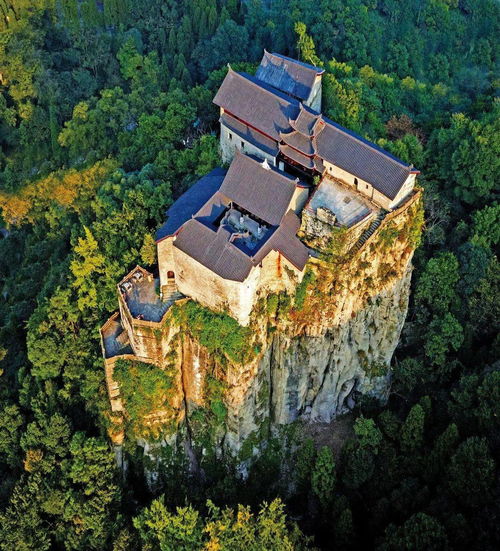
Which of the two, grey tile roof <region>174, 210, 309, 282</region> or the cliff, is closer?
grey tile roof <region>174, 210, 309, 282</region>

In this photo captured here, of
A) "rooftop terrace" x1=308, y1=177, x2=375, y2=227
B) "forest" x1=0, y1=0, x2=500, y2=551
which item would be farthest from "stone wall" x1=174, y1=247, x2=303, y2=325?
"rooftop terrace" x1=308, y1=177, x2=375, y2=227

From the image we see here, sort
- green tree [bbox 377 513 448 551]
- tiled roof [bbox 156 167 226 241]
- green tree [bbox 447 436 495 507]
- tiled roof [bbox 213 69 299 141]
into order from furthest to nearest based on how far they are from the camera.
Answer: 1. tiled roof [bbox 213 69 299 141]
2. tiled roof [bbox 156 167 226 241]
3. green tree [bbox 447 436 495 507]
4. green tree [bbox 377 513 448 551]

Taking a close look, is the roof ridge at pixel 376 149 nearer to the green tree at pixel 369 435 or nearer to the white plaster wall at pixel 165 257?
the white plaster wall at pixel 165 257

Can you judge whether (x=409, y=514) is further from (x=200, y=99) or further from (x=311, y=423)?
(x=200, y=99)

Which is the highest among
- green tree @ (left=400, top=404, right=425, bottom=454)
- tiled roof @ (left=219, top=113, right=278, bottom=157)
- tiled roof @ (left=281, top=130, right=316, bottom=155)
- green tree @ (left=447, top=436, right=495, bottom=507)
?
tiled roof @ (left=281, top=130, right=316, bottom=155)

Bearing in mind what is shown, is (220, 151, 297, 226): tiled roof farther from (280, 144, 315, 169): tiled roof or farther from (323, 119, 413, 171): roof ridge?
(323, 119, 413, 171): roof ridge

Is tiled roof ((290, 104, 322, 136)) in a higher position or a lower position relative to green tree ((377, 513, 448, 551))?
higher

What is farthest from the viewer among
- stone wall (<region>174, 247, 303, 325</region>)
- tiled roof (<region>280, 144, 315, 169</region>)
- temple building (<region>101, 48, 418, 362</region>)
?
tiled roof (<region>280, 144, 315, 169</region>)
